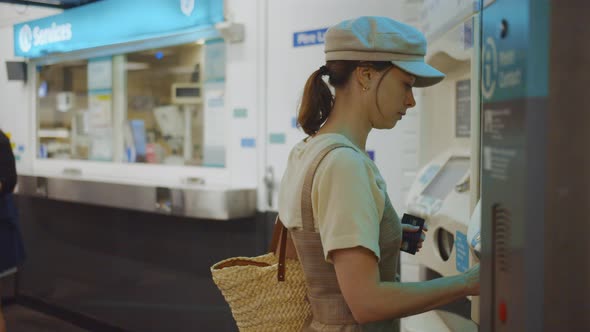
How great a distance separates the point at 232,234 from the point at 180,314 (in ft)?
2.56

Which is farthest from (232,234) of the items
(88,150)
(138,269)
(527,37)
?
(527,37)

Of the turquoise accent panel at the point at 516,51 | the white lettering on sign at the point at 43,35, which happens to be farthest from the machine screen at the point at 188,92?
the turquoise accent panel at the point at 516,51

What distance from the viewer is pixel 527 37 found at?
93cm

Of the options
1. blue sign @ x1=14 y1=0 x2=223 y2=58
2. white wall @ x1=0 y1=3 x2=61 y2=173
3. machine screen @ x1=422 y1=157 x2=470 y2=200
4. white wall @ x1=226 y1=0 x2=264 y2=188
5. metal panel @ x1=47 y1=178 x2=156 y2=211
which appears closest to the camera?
machine screen @ x1=422 y1=157 x2=470 y2=200

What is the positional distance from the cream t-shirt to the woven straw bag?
153mm

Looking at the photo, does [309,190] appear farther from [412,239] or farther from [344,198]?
[412,239]

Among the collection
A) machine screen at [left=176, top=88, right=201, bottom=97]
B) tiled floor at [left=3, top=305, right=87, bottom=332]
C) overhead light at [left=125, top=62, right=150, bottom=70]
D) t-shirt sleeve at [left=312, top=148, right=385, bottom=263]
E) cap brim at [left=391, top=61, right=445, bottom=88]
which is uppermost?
overhead light at [left=125, top=62, right=150, bottom=70]

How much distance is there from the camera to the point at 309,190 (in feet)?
4.56

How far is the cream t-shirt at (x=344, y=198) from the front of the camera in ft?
4.30

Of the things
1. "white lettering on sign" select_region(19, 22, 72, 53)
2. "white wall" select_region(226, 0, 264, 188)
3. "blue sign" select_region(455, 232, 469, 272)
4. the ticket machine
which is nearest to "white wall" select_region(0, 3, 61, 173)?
"white lettering on sign" select_region(19, 22, 72, 53)

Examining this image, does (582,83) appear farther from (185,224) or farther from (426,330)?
(185,224)

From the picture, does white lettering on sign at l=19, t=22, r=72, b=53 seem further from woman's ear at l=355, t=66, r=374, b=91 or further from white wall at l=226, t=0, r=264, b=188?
woman's ear at l=355, t=66, r=374, b=91

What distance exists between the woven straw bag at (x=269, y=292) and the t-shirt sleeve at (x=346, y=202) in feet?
0.66

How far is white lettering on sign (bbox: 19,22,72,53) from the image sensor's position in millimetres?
5238
